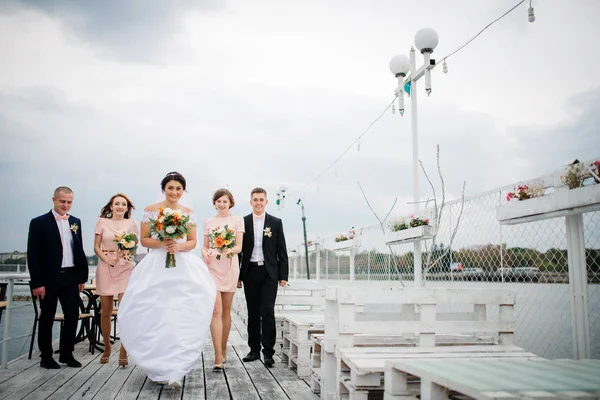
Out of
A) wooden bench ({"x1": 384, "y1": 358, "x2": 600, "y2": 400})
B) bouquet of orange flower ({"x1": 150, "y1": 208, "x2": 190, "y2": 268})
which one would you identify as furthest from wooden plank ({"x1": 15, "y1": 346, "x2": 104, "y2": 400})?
wooden bench ({"x1": 384, "y1": 358, "x2": 600, "y2": 400})

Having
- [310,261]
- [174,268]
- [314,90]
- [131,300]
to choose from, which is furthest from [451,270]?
[314,90]

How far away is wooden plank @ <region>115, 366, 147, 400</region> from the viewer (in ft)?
A: 13.3

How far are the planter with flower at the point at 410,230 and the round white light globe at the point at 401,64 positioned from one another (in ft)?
7.57

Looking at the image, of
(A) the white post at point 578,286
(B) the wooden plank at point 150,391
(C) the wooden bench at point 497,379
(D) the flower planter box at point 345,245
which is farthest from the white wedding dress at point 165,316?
(D) the flower planter box at point 345,245

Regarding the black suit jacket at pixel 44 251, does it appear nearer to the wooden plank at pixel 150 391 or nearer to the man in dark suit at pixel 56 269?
the man in dark suit at pixel 56 269

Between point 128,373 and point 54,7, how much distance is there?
8471mm

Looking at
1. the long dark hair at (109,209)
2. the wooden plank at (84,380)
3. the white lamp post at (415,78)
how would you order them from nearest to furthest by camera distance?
the wooden plank at (84,380)
the long dark hair at (109,209)
the white lamp post at (415,78)

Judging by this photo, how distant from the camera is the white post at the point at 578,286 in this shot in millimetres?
3441

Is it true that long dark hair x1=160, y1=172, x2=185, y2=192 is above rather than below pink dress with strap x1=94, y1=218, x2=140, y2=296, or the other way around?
above

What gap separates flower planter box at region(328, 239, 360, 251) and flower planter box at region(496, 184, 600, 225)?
4.30 metres

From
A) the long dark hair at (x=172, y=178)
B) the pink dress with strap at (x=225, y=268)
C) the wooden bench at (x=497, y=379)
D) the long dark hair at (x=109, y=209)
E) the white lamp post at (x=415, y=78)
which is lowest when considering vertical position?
the wooden bench at (x=497, y=379)

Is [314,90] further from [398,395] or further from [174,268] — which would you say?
[398,395]

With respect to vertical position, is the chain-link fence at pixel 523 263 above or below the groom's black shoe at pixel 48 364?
above

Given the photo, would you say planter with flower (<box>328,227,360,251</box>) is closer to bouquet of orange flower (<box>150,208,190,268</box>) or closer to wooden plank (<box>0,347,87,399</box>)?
bouquet of orange flower (<box>150,208,190,268</box>)
